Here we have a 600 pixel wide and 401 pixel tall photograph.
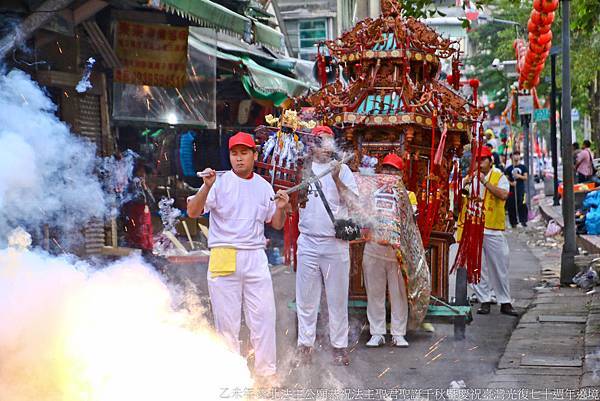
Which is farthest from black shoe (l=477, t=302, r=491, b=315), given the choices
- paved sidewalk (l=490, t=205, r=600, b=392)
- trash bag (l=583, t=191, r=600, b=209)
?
trash bag (l=583, t=191, r=600, b=209)

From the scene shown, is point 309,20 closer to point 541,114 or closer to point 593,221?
point 541,114

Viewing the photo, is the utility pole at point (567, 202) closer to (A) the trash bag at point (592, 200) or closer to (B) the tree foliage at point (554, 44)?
(B) the tree foliage at point (554, 44)

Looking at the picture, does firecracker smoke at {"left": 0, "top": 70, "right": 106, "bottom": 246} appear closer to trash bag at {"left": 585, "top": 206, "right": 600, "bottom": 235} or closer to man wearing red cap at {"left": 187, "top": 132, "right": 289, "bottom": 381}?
man wearing red cap at {"left": 187, "top": 132, "right": 289, "bottom": 381}

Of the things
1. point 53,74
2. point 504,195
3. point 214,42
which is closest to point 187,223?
point 214,42

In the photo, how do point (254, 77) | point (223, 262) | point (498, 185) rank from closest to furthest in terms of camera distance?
point (223, 262) → point (498, 185) → point (254, 77)

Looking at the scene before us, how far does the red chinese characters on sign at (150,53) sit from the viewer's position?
11.3 meters

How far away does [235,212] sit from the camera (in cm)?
677

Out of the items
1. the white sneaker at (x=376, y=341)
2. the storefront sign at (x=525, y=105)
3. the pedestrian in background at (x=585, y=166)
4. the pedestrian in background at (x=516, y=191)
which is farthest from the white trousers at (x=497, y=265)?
the storefront sign at (x=525, y=105)

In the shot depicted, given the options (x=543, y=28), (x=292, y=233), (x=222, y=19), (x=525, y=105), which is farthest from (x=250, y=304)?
(x=525, y=105)

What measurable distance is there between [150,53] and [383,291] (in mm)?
4419

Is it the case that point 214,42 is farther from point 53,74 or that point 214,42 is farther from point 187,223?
point 53,74

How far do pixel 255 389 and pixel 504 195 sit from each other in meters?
4.92

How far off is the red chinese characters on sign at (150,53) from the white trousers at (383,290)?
3.97m

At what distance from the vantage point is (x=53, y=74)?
10.1 meters
